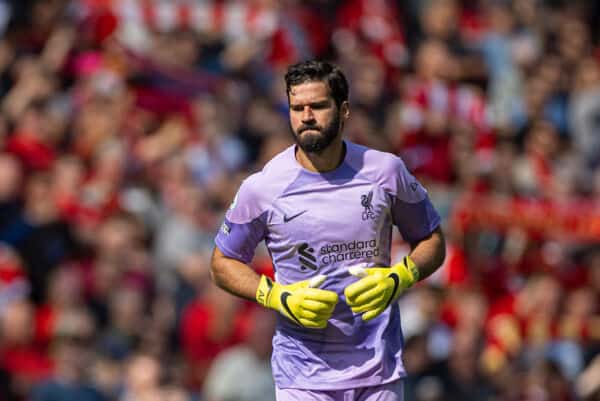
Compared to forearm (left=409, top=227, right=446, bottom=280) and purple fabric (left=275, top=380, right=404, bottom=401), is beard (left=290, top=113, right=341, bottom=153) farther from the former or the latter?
purple fabric (left=275, top=380, right=404, bottom=401)

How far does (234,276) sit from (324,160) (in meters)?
0.65

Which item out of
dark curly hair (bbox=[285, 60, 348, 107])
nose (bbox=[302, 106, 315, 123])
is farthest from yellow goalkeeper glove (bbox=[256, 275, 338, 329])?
dark curly hair (bbox=[285, 60, 348, 107])

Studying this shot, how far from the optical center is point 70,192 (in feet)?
38.8

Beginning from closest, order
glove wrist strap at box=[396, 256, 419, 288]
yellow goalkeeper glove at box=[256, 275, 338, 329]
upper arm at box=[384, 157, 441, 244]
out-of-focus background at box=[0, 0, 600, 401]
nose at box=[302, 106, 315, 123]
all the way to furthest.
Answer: yellow goalkeeper glove at box=[256, 275, 338, 329] < nose at box=[302, 106, 315, 123] < glove wrist strap at box=[396, 256, 419, 288] < upper arm at box=[384, 157, 441, 244] < out-of-focus background at box=[0, 0, 600, 401]

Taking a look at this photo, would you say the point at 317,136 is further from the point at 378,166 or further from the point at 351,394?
the point at 351,394

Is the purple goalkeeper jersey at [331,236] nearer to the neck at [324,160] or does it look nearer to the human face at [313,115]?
the neck at [324,160]

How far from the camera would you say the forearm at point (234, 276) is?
655 centimetres

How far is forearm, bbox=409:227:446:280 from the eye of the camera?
21.9 feet

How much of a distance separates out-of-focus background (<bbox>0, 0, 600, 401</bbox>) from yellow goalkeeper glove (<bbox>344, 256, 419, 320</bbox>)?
4026mm

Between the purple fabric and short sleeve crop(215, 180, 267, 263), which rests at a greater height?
short sleeve crop(215, 180, 267, 263)

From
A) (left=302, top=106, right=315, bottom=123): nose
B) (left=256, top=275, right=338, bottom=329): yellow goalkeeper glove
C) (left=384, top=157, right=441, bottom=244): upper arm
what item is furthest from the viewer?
(left=384, top=157, right=441, bottom=244): upper arm

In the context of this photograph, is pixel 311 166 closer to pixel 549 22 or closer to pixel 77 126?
pixel 77 126

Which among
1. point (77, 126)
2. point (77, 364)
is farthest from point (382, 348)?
point (77, 126)

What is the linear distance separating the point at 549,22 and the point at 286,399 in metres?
13.0
